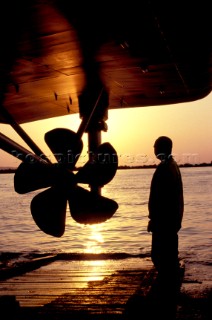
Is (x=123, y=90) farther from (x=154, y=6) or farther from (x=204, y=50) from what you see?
(x=154, y=6)

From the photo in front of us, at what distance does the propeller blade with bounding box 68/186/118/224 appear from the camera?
738 cm

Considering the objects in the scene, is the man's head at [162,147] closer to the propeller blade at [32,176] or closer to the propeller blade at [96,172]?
the propeller blade at [96,172]

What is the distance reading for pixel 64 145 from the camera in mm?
7590

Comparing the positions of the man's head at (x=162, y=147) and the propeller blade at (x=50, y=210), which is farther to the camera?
the propeller blade at (x=50, y=210)

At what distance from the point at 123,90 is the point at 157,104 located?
8.33 ft

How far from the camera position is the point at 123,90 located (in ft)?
31.3

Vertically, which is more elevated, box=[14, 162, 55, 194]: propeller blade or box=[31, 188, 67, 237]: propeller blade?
box=[14, 162, 55, 194]: propeller blade

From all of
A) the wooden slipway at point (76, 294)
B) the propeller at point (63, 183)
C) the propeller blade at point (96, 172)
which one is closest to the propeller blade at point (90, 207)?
the propeller at point (63, 183)

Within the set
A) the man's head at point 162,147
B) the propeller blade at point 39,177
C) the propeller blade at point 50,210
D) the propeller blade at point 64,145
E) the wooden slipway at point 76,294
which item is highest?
the man's head at point 162,147

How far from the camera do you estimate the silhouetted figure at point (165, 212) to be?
674cm

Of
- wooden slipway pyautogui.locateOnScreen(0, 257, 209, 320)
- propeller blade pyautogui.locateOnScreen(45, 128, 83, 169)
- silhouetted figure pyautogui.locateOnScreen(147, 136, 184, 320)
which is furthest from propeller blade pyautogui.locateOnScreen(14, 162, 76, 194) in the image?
wooden slipway pyautogui.locateOnScreen(0, 257, 209, 320)

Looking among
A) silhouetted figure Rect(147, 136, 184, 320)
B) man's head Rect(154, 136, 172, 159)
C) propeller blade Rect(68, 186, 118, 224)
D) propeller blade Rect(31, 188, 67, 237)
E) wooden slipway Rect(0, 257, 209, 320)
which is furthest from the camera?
propeller blade Rect(31, 188, 67, 237)

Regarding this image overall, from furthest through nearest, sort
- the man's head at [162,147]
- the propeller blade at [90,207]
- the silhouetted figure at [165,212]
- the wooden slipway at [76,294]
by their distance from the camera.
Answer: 1. the propeller blade at [90,207]
2. the man's head at [162,147]
3. the silhouetted figure at [165,212]
4. the wooden slipway at [76,294]

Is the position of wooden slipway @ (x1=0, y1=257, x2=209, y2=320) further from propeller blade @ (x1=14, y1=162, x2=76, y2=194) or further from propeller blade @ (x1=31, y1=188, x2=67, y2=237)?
propeller blade @ (x1=14, y1=162, x2=76, y2=194)
